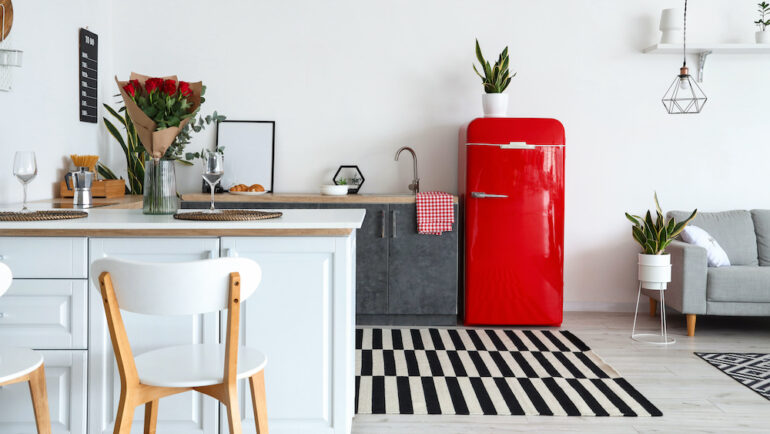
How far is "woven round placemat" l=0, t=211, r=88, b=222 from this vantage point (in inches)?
96.7

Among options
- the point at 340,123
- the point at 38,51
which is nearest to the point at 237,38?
the point at 340,123

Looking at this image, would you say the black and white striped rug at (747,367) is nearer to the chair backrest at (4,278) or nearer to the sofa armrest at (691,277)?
the sofa armrest at (691,277)

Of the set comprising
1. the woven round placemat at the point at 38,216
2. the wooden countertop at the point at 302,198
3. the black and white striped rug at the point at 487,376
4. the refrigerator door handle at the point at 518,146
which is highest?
the refrigerator door handle at the point at 518,146

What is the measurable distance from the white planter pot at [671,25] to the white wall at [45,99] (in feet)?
12.9

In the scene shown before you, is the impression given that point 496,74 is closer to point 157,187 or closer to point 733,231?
point 733,231

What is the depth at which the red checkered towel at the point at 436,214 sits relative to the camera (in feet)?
15.5

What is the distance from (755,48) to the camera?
195 inches

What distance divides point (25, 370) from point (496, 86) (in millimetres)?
3651

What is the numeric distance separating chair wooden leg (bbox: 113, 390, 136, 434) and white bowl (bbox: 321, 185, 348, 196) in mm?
3056

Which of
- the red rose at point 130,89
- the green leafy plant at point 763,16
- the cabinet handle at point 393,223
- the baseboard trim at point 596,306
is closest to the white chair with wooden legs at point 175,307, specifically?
the red rose at point 130,89

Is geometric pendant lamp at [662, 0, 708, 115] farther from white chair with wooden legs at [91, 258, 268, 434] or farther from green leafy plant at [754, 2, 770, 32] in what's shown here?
white chair with wooden legs at [91, 258, 268, 434]

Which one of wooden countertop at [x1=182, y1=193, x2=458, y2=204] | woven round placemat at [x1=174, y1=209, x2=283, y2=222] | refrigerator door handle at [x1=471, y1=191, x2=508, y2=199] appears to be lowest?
woven round placemat at [x1=174, y1=209, x2=283, y2=222]

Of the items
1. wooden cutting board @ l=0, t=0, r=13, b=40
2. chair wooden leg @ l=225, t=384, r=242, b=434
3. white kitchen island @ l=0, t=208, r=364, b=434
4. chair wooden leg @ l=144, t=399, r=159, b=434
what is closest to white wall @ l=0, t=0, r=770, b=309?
wooden cutting board @ l=0, t=0, r=13, b=40

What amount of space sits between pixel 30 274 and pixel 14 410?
0.48 metres
